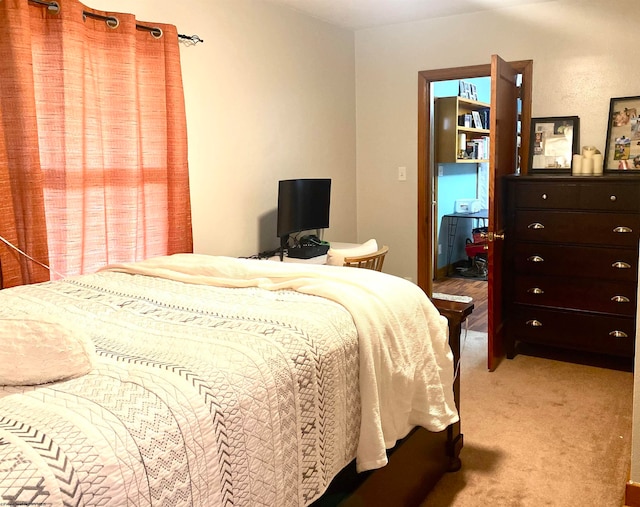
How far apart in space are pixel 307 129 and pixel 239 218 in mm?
989

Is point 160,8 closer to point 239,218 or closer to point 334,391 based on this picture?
point 239,218

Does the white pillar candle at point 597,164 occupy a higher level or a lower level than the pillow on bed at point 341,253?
higher

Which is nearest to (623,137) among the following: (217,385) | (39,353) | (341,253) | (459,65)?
(459,65)

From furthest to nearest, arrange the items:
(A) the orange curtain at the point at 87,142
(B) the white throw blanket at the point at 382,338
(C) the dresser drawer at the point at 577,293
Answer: (C) the dresser drawer at the point at 577,293 → (A) the orange curtain at the point at 87,142 → (B) the white throw blanket at the point at 382,338

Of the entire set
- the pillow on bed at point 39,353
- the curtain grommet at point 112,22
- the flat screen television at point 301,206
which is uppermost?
the curtain grommet at point 112,22

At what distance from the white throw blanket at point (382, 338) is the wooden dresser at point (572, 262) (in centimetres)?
190

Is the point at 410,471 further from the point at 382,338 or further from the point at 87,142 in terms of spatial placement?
the point at 87,142

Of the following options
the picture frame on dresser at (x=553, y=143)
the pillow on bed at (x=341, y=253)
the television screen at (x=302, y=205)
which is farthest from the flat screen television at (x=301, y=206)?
the picture frame on dresser at (x=553, y=143)

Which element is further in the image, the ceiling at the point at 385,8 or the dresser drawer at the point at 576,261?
the ceiling at the point at 385,8

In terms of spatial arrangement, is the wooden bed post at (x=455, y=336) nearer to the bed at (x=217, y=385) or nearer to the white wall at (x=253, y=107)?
the bed at (x=217, y=385)

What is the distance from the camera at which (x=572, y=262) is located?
3.57 metres

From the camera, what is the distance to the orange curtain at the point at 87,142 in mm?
2406

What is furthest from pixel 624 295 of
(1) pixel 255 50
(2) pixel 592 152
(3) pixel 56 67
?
(3) pixel 56 67

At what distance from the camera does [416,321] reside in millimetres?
1891
